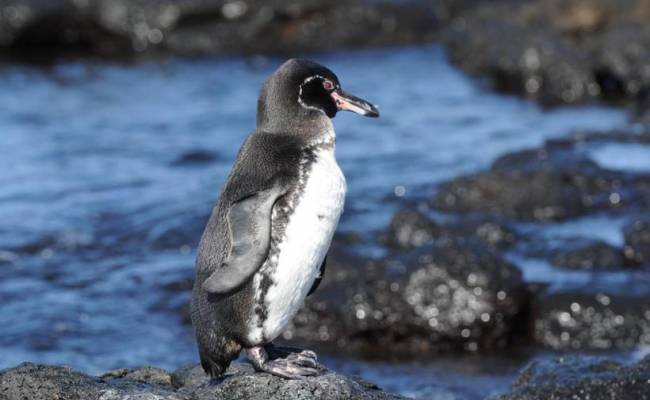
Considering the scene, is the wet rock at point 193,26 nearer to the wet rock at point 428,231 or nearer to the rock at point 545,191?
the rock at point 545,191

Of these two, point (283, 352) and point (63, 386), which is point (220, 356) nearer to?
point (283, 352)

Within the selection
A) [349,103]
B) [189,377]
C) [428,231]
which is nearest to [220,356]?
[189,377]

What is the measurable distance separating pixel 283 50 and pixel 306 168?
1528 cm

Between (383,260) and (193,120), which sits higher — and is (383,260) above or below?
below

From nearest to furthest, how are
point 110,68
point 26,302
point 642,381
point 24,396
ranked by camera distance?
point 24,396 → point 642,381 → point 26,302 → point 110,68

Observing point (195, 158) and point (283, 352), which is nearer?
point (283, 352)

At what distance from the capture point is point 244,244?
580 cm

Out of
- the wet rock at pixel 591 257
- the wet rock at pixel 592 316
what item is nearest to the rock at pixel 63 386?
the wet rock at pixel 592 316

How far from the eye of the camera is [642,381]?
280 inches

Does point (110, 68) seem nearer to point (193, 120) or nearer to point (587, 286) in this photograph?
point (193, 120)

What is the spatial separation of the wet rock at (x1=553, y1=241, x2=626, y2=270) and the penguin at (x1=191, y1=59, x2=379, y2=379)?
5.52 meters

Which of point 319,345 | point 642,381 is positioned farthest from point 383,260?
point 642,381

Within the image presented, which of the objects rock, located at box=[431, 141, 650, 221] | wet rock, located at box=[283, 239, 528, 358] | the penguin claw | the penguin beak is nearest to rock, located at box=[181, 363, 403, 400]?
the penguin claw

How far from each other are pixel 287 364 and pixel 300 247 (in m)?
0.54
